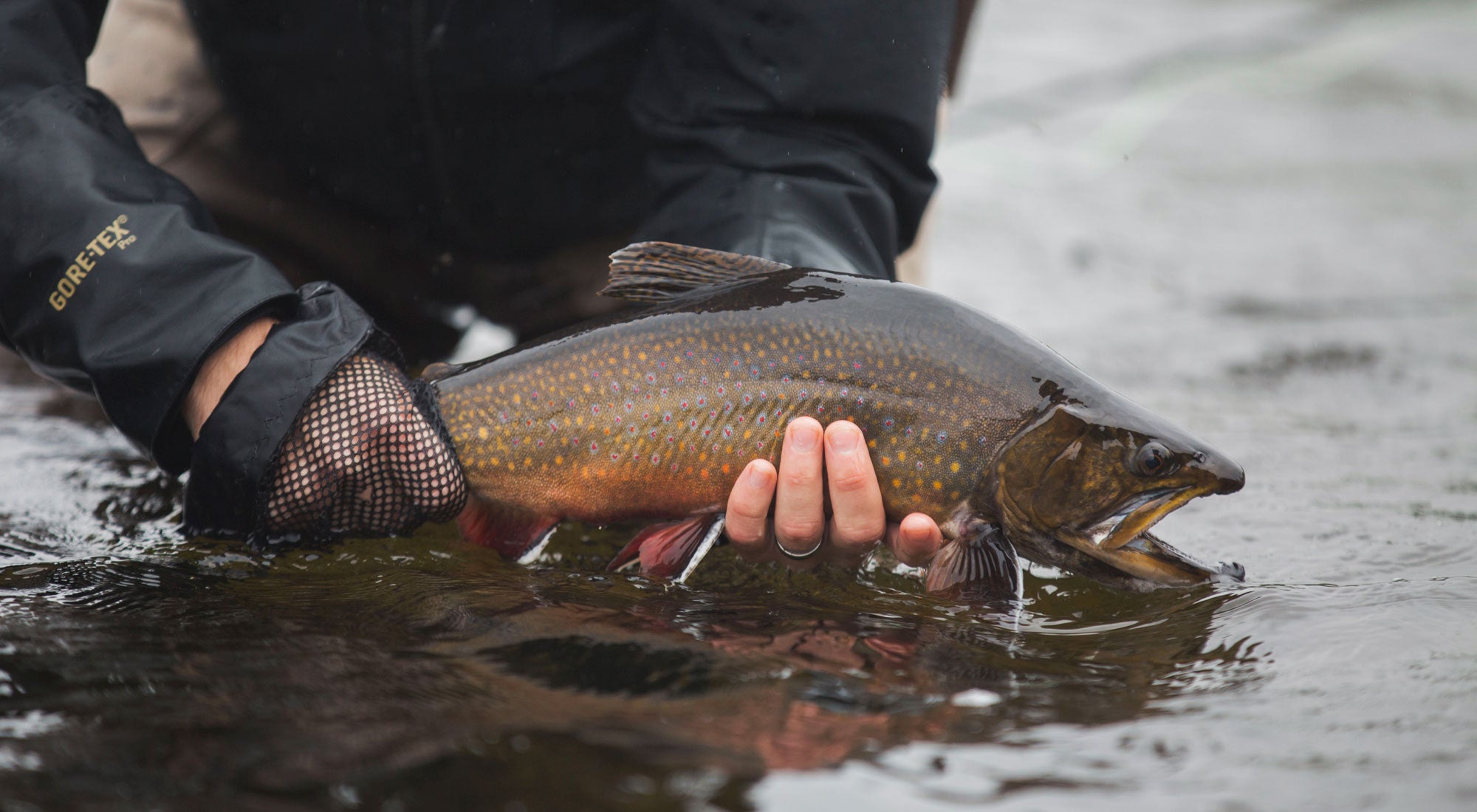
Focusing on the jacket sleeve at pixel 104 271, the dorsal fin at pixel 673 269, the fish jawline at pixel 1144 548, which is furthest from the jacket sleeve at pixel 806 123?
the jacket sleeve at pixel 104 271

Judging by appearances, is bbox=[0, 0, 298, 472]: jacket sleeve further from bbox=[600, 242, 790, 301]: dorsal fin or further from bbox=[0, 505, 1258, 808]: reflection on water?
bbox=[600, 242, 790, 301]: dorsal fin

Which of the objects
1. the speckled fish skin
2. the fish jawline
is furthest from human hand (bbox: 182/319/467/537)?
the fish jawline

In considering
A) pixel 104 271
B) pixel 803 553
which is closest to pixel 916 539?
pixel 803 553

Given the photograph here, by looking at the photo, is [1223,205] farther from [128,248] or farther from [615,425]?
[128,248]

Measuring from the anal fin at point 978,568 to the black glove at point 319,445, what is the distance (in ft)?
3.41

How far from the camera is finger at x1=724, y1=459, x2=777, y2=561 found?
257 centimetres

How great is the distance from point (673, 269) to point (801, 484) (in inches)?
22.5

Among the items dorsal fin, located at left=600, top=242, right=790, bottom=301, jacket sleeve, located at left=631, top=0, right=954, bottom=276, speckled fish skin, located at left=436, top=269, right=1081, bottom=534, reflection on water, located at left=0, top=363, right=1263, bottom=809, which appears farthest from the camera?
jacket sleeve, located at left=631, top=0, right=954, bottom=276

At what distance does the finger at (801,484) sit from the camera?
254cm

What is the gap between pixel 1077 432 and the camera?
2574mm

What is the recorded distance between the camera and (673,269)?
2756 millimetres

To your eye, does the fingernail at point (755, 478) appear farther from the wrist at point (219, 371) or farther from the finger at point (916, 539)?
the wrist at point (219, 371)

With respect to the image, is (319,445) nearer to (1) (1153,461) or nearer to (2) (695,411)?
(2) (695,411)

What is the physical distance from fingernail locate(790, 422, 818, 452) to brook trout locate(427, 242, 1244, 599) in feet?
0.28
